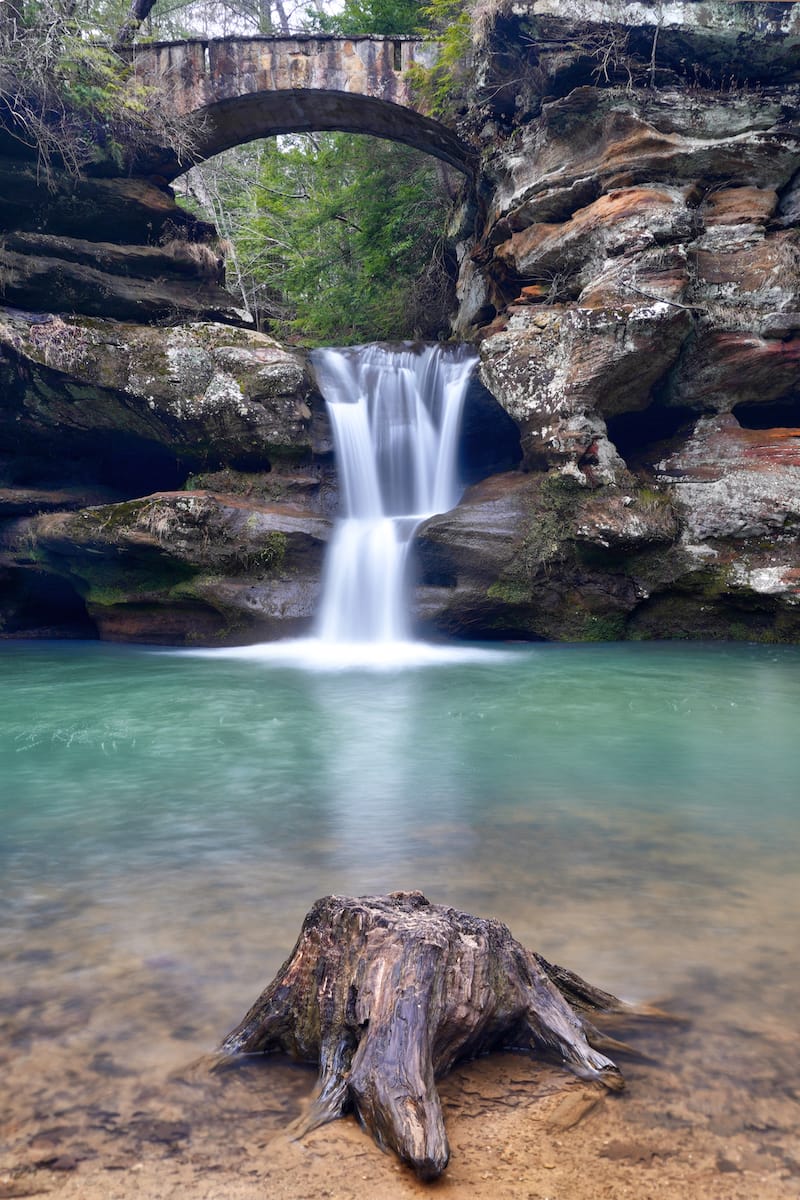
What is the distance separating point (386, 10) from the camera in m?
17.0

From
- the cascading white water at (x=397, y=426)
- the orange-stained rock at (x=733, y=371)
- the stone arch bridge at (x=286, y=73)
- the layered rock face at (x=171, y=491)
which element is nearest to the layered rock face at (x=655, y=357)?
the orange-stained rock at (x=733, y=371)

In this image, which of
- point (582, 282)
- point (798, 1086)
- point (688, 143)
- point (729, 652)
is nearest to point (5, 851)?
point (798, 1086)

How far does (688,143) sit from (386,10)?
8760 mm

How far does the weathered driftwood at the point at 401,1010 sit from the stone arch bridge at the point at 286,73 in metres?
14.6

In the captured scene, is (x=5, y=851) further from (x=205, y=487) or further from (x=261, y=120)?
(x=261, y=120)

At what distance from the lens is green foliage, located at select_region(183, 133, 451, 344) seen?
17062 mm

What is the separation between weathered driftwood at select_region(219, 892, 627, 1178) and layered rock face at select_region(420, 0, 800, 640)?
935cm

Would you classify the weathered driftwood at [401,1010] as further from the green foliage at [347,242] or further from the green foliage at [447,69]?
the green foliage at [347,242]

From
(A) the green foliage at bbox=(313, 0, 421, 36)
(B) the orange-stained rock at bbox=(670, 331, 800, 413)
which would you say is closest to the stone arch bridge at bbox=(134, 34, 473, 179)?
(A) the green foliage at bbox=(313, 0, 421, 36)

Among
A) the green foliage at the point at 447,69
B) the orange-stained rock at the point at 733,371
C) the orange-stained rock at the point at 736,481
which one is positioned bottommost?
the orange-stained rock at the point at 736,481

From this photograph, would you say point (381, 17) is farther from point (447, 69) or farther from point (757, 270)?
point (757, 270)

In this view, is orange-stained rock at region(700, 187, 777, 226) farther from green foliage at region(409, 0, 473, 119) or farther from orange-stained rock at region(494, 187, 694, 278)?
green foliage at region(409, 0, 473, 119)

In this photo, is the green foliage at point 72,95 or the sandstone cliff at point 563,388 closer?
the sandstone cliff at point 563,388

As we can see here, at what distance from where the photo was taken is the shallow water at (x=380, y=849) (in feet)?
7.55
